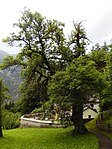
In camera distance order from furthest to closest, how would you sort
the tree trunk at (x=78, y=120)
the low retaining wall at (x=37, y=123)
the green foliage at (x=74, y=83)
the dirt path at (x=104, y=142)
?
the low retaining wall at (x=37, y=123) → the tree trunk at (x=78, y=120) → the green foliage at (x=74, y=83) → the dirt path at (x=104, y=142)

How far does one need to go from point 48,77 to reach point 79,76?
25.4 ft

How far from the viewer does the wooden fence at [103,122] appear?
1464 inches

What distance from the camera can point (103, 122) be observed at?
4325 cm

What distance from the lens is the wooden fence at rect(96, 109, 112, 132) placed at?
122 feet

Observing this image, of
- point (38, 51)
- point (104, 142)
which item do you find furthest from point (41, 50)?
point (104, 142)

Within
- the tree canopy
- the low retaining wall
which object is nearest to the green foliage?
the tree canopy

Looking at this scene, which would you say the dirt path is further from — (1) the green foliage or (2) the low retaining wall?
(2) the low retaining wall

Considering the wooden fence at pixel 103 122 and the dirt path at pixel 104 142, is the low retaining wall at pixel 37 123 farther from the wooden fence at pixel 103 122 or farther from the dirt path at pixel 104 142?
the dirt path at pixel 104 142

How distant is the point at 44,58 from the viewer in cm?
3800

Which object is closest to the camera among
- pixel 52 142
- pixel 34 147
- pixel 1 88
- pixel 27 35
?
pixel 34 147

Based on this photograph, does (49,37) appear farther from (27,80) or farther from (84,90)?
(84,90)

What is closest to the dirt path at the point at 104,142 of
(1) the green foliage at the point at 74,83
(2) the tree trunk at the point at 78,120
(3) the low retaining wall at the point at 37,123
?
(2) the tree trunk at the point at 78,120

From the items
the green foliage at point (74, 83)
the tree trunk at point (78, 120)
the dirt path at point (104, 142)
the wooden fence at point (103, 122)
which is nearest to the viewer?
the dirt path at point (104, 142)

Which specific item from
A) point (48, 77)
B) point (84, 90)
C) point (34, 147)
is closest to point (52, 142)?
point (34, 147)
